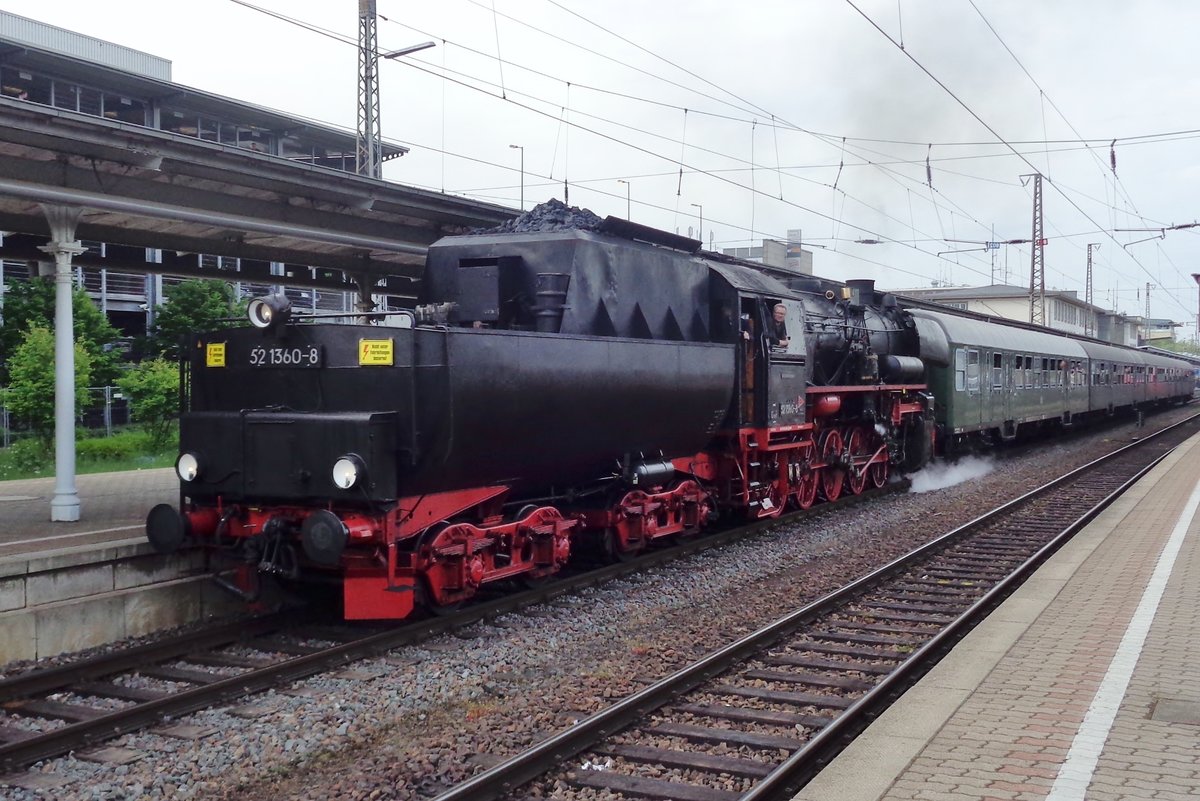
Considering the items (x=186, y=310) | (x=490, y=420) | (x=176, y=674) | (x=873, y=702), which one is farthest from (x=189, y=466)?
(x=186, y=310)

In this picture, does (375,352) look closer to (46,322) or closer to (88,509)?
(88,509)

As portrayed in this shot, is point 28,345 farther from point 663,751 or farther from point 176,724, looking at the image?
point 663,751

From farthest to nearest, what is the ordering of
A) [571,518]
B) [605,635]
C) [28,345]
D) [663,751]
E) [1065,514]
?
[28,345] → [1065,514] → [571,518] → [605,635] → [663,751]

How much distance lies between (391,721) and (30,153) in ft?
22.1

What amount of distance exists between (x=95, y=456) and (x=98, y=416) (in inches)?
278

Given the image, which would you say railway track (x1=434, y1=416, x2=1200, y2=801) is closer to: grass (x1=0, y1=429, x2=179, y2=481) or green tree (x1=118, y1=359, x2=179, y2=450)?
grass (x1=0, y1=429, x2=179, y2=481)

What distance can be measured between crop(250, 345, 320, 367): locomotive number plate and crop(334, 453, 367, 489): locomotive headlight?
82 cm

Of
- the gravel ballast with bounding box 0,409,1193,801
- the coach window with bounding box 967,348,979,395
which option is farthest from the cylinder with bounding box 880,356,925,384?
the gravel ballast with bounding box 0,409,1193,801

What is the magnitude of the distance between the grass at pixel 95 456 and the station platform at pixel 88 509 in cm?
169

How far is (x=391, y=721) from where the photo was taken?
5.82m

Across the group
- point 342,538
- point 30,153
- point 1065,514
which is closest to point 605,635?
point 342,538

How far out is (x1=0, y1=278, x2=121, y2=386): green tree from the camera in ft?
81.9

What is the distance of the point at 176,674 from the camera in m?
6.68

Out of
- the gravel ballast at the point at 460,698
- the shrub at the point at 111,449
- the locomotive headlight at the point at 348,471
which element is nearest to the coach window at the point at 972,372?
the gravel ballast at the point at 460,698
